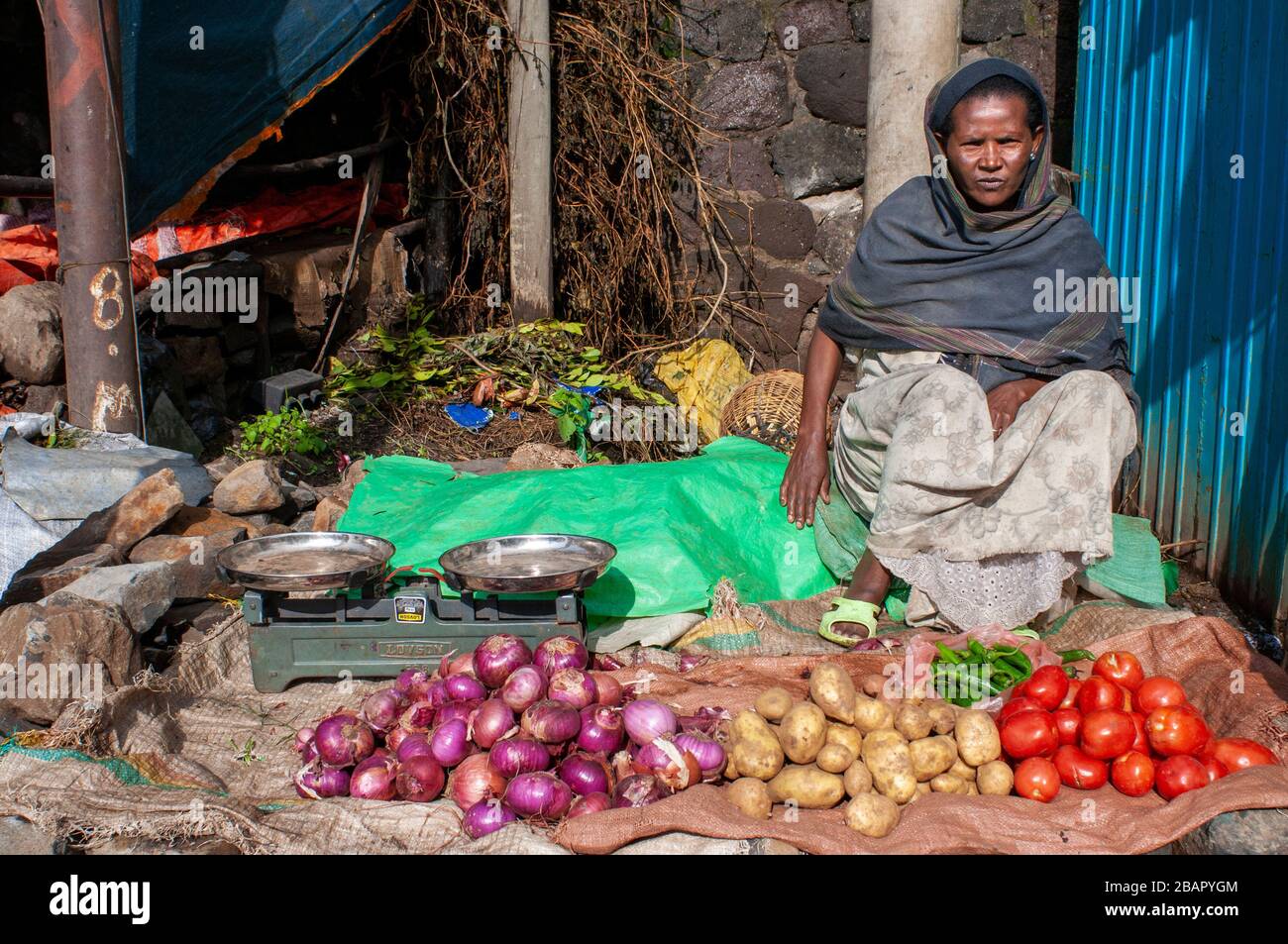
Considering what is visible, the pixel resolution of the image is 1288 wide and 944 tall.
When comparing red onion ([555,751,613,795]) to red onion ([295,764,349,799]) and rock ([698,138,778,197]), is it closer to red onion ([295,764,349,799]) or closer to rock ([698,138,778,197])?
red onion ([295,764,349,799])

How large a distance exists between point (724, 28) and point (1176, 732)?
4.70 metres

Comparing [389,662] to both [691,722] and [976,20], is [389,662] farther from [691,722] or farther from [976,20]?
[976,20]

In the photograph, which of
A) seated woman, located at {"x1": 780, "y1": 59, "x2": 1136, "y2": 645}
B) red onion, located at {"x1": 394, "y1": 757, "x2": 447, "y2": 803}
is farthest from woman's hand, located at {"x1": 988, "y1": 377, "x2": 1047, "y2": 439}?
red onion, located at {"x1": 394, "y1": 757, "x2": 447, "y2": 803}

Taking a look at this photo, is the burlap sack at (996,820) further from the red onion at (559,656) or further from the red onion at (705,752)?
the red onion at (559,656)

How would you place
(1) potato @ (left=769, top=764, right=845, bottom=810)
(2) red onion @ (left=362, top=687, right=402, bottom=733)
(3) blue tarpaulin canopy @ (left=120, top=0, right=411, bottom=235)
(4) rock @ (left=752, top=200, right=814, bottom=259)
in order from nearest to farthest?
(1) potato @ (left=769, top=764, right=845, bottom=810), (2) red onion @ (left=362, top=687, right=402, bottom=733), (3) blue tarpaulin canopy @ (left=120, top=0, right=411, bottom=235), (4) rock @ (left=752, top=200, right=814, bottom=259)

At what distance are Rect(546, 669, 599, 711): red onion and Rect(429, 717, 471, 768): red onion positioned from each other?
237 millimetres

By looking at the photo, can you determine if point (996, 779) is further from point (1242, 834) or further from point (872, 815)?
point (1242, 834)

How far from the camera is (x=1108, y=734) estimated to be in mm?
2701

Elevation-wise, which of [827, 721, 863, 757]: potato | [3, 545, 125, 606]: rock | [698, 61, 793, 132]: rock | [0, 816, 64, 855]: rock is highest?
[698, 61, 793, 132]: rock

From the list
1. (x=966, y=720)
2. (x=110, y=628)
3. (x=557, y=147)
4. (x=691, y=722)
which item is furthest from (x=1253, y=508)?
(x=557, y=147)

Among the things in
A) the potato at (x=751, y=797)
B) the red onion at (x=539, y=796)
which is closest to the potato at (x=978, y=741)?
the potato at (x=751, y=797)

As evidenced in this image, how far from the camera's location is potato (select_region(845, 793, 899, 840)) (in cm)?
251

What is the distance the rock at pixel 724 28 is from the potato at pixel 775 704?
4.39 m

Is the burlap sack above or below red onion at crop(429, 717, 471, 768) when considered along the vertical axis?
below
